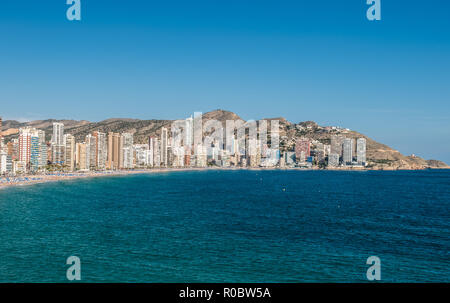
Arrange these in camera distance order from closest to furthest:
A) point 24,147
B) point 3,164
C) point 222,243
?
point 222,243 < point 3,164 < point 24,147

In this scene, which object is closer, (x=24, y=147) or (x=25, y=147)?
(x=24, y=147)

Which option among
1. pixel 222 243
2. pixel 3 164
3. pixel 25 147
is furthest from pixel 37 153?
pixel 222 243

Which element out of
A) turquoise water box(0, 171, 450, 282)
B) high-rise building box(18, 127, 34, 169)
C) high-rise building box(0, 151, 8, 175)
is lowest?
turquoise water box(0, 171, 450, 282)

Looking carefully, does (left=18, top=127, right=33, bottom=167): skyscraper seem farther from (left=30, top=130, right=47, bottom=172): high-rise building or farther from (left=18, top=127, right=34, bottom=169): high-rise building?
(left=30, top=130, right=47, bottom=172): high-rise building

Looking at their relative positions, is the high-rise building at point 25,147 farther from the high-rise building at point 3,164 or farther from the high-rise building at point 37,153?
the high-rise building at point 3,164

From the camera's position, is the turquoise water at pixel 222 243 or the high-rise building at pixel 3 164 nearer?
the turquoise water at pixel 222 243

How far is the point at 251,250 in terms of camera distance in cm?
3378

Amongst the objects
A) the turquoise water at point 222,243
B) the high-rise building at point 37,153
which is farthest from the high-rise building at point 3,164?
the turquoise water at point 222,243

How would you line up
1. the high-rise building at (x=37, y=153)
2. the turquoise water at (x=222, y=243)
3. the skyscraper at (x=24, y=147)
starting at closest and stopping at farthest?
the turquoise water at (x=222, y=243) < the skyscraper at (x=24, y=147) < the high-rise building at (x=37, y=153)

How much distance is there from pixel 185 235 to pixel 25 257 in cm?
1596

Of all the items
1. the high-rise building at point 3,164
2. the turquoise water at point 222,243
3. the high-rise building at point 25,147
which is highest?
the high-rise building at point 25,147

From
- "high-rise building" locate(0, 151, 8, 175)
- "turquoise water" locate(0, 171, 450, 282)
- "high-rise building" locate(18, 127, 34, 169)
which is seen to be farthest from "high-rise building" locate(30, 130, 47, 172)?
"turquoise water" locate(0, 171, 450, 282)

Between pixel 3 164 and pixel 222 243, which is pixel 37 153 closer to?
pixel 3 164
